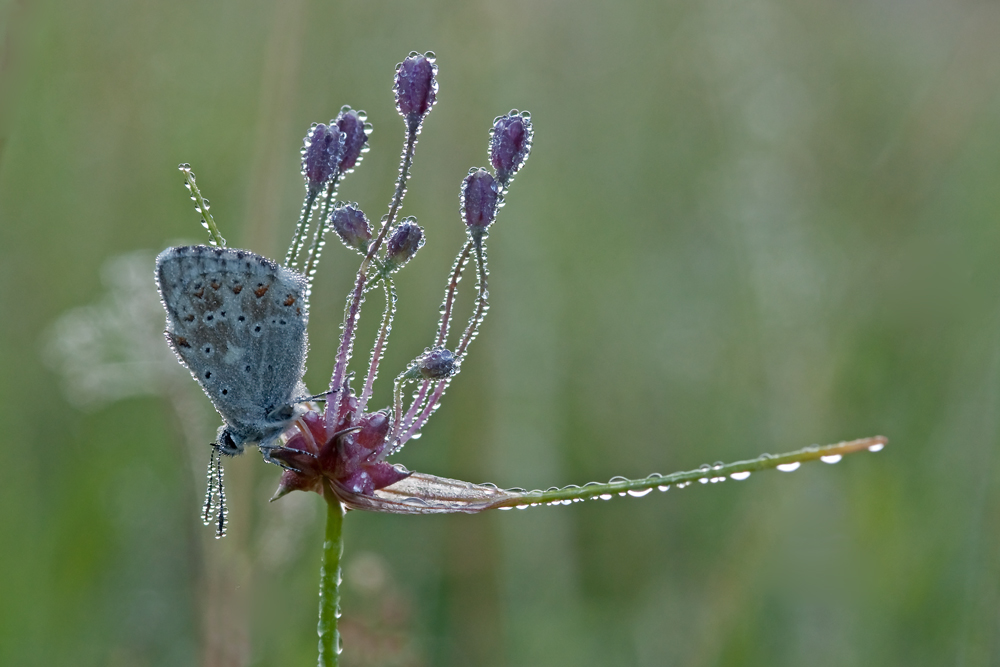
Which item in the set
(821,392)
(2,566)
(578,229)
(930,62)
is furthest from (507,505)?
(930,62)

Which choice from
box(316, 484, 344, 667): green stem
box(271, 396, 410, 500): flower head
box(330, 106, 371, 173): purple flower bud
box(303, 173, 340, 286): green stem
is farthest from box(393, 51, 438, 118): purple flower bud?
box(316, 484, 344, 667): green stem

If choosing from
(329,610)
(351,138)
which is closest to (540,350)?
(351,138)

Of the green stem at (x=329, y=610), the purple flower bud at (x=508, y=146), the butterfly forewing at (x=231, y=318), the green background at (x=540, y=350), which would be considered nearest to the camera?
the green stem at (x=329, y=610)

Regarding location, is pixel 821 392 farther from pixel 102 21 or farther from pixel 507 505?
pixel 102 21

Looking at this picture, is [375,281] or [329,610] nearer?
[329,610]

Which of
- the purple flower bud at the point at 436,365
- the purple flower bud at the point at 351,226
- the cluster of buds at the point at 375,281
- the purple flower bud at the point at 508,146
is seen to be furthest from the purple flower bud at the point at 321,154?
the purple flower bud at the point at 436,365

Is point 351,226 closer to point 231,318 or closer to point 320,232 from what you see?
point 320,232

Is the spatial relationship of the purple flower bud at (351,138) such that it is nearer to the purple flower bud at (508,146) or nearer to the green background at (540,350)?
the purple flower bud at (508,146)
